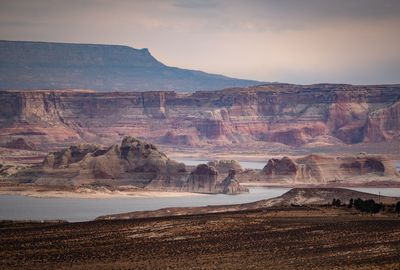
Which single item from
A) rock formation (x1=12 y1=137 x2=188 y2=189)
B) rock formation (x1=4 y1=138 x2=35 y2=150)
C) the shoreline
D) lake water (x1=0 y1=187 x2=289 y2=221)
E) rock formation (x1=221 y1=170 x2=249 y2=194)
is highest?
rock formation (x1=4 y1=138 x2=35 y2=150)

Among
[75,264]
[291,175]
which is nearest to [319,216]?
[75,264]

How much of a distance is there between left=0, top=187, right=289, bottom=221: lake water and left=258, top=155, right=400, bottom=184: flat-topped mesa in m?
17.2

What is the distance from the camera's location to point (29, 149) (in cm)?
18300

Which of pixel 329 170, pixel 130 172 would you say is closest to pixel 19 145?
pixel 329 170

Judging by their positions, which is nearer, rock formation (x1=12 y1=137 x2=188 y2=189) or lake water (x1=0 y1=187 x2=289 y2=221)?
lake water (x1=0 y1=187 x2=289 y2=221)

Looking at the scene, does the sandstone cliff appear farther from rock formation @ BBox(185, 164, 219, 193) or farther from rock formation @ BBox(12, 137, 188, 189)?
rock formation @ BBox(12, 137, 188, 189)

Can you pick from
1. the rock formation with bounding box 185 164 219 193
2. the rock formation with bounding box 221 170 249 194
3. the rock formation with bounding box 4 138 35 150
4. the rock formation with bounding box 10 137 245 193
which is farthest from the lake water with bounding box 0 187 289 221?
the rock formation with bounding box 4 138 35 150

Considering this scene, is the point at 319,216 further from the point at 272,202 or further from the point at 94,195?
the point at 94,195

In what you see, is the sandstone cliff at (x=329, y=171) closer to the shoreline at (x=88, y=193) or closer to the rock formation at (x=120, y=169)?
the rock formation at (x=120, y=169)

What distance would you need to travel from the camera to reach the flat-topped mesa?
5290 inches

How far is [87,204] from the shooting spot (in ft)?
324

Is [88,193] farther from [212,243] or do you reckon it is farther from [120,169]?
[212,243]

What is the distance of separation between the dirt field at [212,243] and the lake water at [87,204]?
63.7 ft

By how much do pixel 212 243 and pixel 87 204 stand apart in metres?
49.1
